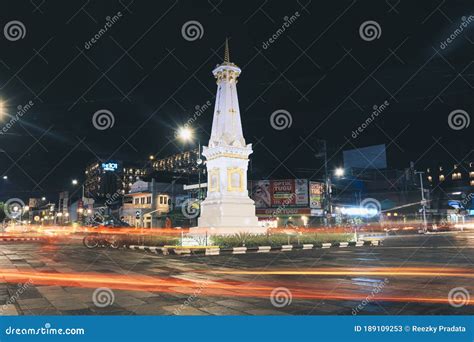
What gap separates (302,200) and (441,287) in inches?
2073

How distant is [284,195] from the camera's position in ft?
201

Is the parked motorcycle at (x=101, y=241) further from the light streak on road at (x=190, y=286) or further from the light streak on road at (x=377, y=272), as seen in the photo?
the light streak on road at (x=377, y=272)

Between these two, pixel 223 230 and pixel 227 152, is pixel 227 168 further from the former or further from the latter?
pixel 223 230

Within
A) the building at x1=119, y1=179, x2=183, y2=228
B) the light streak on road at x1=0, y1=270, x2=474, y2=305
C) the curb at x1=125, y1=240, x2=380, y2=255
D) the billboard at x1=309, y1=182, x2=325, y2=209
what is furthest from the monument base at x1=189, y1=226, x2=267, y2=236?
the billboard at x1=309, y1=182, x2=325, y2=209

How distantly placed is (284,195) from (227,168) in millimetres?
35000

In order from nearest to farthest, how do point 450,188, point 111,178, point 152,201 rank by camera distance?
1. point 152,201
2. point 450,188
3. point 111,178

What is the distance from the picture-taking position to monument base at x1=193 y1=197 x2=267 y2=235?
26.3 m

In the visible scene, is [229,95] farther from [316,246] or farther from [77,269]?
[77,269]

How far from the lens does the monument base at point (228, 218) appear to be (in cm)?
2628

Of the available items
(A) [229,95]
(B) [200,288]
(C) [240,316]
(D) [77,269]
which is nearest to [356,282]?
(B) [200,288]

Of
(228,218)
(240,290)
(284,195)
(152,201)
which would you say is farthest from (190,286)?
(284,195)

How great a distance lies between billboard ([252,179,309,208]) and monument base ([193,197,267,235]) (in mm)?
32928

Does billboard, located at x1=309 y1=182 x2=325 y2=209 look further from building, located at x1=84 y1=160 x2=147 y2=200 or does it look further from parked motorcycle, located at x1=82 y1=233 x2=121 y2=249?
building, located at x1=84 y1=160 x2=147 y2=200

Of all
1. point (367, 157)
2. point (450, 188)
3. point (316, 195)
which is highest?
point (367, 157)
